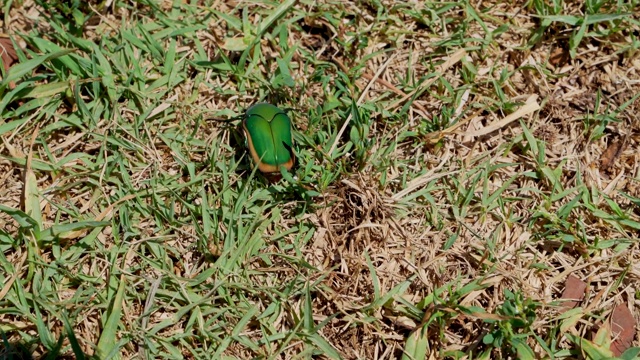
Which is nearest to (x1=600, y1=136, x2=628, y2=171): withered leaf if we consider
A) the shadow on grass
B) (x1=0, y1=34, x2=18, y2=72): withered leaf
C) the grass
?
the grass

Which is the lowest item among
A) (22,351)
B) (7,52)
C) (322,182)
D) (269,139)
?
(22,351)

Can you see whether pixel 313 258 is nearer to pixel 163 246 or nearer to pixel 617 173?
pixel 163 246

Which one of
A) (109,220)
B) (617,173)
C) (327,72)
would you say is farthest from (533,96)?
(109,220)

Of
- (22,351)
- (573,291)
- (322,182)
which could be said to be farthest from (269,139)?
(573,291)

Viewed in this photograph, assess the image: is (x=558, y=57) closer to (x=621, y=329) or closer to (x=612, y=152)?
(x=612, y=152)

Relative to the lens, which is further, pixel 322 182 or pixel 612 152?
pixel 612 152

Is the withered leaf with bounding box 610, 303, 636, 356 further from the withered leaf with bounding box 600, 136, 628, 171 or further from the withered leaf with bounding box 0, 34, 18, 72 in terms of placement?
the withered leaf with bounding box 0, 34, 18, 72
